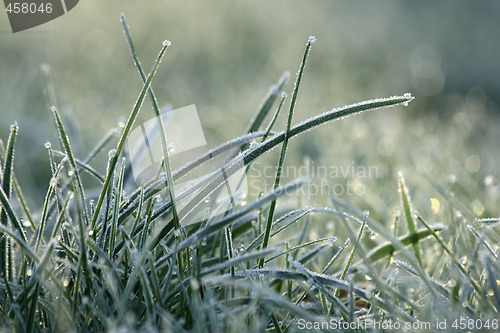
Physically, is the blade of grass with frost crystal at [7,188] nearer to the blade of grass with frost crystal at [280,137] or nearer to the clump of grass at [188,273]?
the clump of grass at [188,273]

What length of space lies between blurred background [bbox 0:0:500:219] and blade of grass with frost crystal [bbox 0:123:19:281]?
1.69ft

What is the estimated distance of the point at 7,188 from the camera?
0.92m

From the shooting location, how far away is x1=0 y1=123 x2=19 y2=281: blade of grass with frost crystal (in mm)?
899

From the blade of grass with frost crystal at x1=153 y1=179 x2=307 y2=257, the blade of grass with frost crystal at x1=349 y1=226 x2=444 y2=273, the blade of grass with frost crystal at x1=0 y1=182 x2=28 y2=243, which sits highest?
the blade of grass with frost crystal at x1=0 y1=182 x2=28 y2=243

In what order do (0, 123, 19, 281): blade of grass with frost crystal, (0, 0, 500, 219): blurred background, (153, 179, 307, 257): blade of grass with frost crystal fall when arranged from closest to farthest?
(153, 179, 307, 257): blade of grass with frost crystal < (0, 123, 19, 281): blade of grass with frost crystal < (0, 0, 500, 219): blurred background

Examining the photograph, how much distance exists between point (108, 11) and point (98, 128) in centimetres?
157

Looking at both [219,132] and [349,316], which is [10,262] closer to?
[349,316]

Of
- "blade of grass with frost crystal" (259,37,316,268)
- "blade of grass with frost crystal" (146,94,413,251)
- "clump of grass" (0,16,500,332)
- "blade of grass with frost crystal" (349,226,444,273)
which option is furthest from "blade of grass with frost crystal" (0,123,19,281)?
"blade of grass with frost crystal" (349,226,444,273)

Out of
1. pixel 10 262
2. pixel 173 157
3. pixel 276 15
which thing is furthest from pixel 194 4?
pixel 10 262

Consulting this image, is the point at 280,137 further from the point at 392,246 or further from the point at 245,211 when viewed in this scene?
the point at 392,246

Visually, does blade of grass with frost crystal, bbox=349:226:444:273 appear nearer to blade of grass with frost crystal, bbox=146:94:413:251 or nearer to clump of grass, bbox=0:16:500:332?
clump of grass, bbox=0:16:500:332

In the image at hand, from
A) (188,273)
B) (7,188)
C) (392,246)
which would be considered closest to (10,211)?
(7,188)

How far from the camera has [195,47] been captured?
10.6ft

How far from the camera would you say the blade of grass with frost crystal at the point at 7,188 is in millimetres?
899
